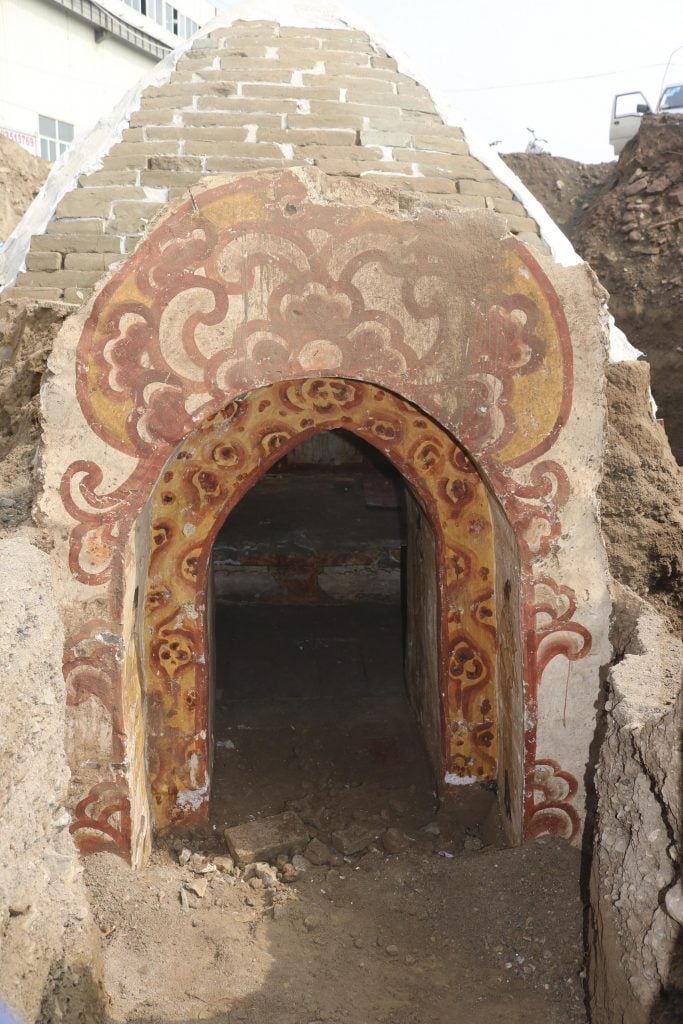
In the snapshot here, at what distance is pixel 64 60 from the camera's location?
19.5 m

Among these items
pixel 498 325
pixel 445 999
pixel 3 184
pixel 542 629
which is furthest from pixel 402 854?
pixel 3 184

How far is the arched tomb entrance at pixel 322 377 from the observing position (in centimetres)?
388

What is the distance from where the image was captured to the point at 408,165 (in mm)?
5078

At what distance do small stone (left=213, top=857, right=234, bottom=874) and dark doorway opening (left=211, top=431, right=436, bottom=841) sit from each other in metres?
0.43

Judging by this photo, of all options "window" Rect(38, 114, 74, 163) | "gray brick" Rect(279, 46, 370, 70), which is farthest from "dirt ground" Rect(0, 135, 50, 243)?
"gray brick" Rect(279, 46, 370, 70)

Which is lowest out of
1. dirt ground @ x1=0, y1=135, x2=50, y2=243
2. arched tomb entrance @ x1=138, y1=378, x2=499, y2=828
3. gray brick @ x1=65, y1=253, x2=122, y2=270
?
arched tomb entrance @ x1=138, y1=378, x2=499, y2=828

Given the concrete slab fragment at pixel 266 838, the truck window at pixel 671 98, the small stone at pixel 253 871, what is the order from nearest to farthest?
the small stone at pixel 253 871 → the concrete slab fragment at pixel 266 838 → the truck window at pixel 671 98

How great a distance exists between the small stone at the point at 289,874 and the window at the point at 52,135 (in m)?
17.8

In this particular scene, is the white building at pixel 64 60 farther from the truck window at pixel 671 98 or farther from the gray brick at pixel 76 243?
the gray brick at pixel 76 243

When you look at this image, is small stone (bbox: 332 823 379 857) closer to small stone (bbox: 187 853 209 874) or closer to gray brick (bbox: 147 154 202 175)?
small stone (bbox: 187 853 209 874)

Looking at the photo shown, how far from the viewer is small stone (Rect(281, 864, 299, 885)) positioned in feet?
15.4

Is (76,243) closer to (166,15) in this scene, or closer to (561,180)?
(561,180)

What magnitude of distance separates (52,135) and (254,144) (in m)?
16.6

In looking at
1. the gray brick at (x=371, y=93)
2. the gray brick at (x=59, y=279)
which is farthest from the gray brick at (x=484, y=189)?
the gray brick at (x=59, y=279)
